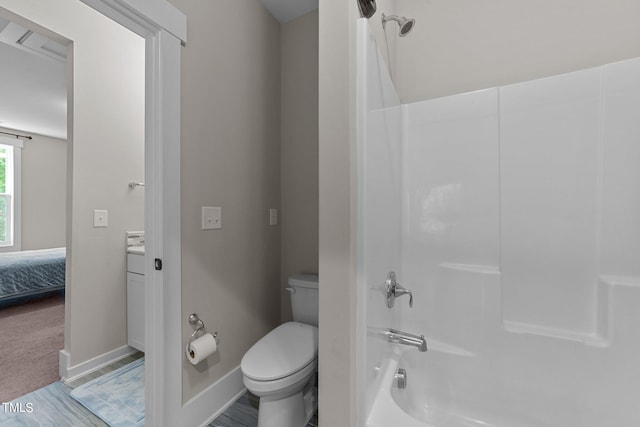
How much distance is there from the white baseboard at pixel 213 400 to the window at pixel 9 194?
497 centimetres

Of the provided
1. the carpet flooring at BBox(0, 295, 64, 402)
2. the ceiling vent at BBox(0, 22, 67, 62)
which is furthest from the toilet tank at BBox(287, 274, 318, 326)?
the ceiling vent at BBox(0, 22, 67, 62)

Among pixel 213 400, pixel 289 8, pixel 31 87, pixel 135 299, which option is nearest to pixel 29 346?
pixel 135 299

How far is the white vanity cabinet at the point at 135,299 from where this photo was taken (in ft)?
6.57

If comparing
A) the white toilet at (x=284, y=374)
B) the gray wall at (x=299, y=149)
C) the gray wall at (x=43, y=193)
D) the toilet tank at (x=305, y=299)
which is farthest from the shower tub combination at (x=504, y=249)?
the gray wall at (x=43, y=193)

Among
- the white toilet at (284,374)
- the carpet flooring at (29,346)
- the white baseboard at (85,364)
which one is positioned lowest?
the carpet flooring at (29,346)

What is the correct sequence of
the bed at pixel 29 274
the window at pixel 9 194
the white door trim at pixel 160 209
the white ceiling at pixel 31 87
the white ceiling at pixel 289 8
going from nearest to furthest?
the white door trim at pixel 160 209
the white ceiling at pixel 289 8
the white ceiling at pixel 31 87
the bed at pixel 29 274
the window at pixel 9 194

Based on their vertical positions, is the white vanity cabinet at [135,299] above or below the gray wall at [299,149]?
below

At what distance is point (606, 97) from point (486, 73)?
51 cm

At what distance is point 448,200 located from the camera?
149 cm

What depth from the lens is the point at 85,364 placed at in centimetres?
182

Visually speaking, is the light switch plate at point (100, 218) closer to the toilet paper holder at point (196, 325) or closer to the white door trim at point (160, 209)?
the white door trim at point (160, 209)

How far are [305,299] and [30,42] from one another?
278 centimetres

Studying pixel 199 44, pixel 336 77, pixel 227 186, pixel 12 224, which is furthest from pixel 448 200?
pixel 12 224

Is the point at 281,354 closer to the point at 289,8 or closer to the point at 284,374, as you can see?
the point at 284,374
